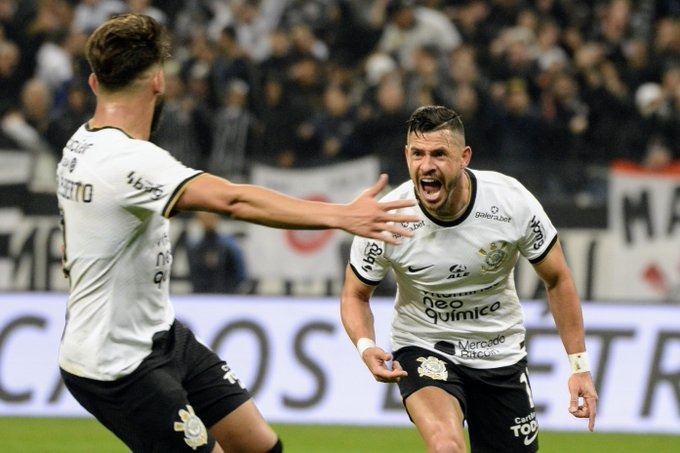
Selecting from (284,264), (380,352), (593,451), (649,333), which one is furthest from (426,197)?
(284,264)

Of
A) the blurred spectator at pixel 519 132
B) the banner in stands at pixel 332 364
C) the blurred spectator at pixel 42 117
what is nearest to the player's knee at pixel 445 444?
the banner in stands at pixel 332 364

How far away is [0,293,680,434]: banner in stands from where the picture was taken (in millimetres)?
11211

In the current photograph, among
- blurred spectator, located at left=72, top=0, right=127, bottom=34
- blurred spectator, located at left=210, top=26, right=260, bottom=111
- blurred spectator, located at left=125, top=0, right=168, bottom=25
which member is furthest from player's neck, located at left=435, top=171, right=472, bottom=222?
blurred spectator, located at left=72, top=0, right=127, bottom=34

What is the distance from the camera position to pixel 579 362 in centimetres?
671

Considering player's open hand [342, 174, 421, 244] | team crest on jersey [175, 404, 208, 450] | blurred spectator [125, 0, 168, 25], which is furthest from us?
blurred spectator [125, 0, 168, 25]

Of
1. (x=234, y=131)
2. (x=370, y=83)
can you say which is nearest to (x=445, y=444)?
(x=234, y=131)

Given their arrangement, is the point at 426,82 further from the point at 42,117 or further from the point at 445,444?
the point at 445,444

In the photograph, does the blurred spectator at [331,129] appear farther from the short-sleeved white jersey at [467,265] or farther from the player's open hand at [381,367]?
the player's open hand at [381,367]

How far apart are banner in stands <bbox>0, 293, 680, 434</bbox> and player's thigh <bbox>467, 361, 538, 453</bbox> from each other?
4.51 m

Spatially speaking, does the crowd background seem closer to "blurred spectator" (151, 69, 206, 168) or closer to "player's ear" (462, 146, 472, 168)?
"blurred spectator" (151, 69, 206, 168)

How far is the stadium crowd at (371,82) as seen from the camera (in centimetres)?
1550

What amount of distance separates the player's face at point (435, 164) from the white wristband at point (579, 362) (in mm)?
1054

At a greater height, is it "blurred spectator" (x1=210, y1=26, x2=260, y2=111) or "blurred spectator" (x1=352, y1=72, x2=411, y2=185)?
"blurred spectator" (x1=210, y1=26, x2=260, y2=111)

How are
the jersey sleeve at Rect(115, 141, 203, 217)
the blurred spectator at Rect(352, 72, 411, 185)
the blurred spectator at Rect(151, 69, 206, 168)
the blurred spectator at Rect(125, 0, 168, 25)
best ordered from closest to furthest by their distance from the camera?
the jersey sleeve at Rect(115, 141, 203, 217)
the blurred spectator at Rect(151, 69, 206, 168)
the blurred spectator at Rect(352, 72, 411, 185)
the blurred spectator at Rect(125, 0, 168, 25)
